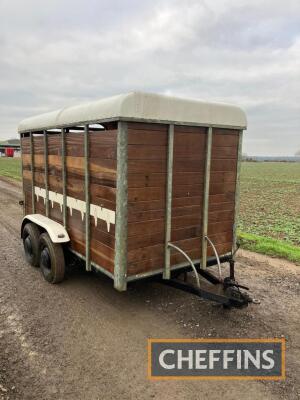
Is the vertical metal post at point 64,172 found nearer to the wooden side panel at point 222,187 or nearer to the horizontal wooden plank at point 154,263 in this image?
the horizontal wooden plank at point 154,263

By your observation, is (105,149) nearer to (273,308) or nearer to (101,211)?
(101,211)

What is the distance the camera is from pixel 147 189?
13.6 ft

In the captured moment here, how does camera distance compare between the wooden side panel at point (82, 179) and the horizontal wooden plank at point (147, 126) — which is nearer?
the horizontal wooden plank at point (147, 126)

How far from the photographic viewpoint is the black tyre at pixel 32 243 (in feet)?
20.0

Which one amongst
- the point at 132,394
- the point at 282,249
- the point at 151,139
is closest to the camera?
the point at 132,394

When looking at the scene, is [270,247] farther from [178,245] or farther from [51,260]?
[51,260]

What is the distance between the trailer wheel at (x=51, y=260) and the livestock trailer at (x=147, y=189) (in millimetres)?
19

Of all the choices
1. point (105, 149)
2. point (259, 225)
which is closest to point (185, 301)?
point (105, 149)

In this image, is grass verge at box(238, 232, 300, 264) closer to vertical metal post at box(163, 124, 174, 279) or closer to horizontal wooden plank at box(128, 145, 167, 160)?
vertical metal post at box(163, 124, 174, 279)

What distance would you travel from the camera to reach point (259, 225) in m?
11.2

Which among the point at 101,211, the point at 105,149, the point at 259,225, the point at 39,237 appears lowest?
the point at 259,225

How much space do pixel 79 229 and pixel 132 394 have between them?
262 cm

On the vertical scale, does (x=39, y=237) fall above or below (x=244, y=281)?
above

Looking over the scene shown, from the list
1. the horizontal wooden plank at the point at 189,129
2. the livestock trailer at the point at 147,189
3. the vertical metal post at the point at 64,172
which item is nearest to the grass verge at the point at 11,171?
the vertical metal post at the point at 64,172
